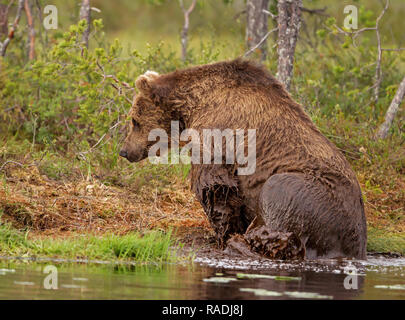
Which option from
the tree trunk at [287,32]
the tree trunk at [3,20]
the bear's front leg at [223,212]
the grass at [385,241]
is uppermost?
the tree trunk at [3,20]

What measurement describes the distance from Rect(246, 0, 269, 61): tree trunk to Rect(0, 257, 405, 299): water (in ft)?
26.1

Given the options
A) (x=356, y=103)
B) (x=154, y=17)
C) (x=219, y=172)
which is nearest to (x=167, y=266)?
(x=219, y=172)

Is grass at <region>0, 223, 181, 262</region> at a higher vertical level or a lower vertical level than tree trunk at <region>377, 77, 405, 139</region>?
lower

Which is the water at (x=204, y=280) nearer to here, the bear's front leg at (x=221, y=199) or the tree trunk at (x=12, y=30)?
the bear's front leg at (x=221, y=199)

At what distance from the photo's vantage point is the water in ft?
18.1

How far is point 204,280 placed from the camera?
20.6 ft

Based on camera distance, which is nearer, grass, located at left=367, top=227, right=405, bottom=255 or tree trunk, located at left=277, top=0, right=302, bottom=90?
grass, located at left=367, top=227, right=405, bottom=255

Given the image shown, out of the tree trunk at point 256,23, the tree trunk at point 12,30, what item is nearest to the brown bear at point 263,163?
the tree trunk at point 12,30

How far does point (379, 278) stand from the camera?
22.7 feet

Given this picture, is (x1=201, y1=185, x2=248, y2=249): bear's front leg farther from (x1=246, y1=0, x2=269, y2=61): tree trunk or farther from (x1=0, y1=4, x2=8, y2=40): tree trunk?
(x1=0, y1=4, x2=8, y2=40): tree trunk

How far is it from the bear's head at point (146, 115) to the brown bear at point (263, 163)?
0.04ft

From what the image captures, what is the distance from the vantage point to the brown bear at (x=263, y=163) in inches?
304

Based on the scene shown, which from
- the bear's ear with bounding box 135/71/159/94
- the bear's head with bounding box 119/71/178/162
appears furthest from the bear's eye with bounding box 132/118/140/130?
the bear's ear with bounding box 135/71/159/94
